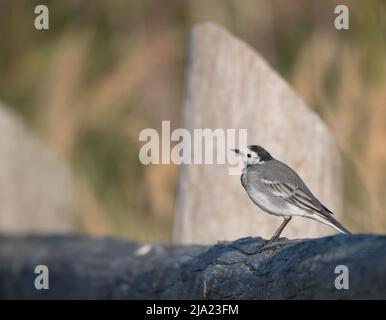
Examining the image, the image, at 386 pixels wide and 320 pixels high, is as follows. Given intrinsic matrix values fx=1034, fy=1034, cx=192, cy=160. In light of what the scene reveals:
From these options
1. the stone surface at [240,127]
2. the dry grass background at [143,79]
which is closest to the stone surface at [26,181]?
the dry grass background at [143,79]

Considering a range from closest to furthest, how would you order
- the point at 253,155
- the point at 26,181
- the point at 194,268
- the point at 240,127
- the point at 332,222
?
the point at 194,268 < the point at 332,222 < the point at 240,127 < the point at 253,155 < the point at 26,181

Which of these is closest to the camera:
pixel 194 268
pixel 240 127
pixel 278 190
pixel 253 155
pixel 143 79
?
pixel 194 268

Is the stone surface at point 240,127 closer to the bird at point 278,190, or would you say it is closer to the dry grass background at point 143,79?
the bird at point 278,190

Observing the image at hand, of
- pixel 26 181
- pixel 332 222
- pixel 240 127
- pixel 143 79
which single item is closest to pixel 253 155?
pixel 240 127

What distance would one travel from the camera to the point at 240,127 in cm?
377

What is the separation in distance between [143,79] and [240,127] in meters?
3.56

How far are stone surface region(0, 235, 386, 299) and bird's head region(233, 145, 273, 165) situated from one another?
483 mm

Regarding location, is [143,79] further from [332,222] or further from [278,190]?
[332,222]

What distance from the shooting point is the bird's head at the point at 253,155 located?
381 centimetres

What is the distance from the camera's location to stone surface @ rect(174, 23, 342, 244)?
12.1ft

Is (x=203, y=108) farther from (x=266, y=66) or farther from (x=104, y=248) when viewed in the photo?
(x=104, y=248)

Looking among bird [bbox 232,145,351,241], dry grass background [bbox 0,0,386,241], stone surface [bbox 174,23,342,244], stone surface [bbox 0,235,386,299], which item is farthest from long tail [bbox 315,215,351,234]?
dry grass background [bbox 0,0,386,241]

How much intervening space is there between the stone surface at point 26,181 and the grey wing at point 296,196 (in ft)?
5.17

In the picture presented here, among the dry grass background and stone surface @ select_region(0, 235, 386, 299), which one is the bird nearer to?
stone surface @ select_region(0, 235, 386, 299)
